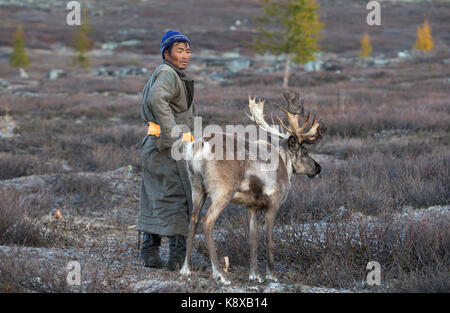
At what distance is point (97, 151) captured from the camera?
9.90 m

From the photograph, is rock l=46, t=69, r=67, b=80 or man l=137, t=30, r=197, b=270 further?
rock l=46, t=69, r=67, b=80

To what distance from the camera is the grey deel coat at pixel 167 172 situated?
4312mm

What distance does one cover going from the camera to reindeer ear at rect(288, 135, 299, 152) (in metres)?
4.41

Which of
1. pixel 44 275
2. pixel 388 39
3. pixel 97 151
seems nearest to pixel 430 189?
pixel 44 275

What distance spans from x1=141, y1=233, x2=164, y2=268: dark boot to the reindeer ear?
1.45m

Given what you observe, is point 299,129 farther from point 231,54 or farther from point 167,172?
point 231,54

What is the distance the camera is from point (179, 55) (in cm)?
445

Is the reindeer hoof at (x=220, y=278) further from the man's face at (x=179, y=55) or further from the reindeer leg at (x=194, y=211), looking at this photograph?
the man's face at (x=179, y=55)

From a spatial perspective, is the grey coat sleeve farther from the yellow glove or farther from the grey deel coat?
the yellow glove

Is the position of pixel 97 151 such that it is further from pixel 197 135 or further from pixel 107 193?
pixel 197 135

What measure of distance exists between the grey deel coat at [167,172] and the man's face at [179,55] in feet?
0.20

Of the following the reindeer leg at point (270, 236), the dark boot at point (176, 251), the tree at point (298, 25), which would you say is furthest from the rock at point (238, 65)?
the reindeer leg at point (270, 236)

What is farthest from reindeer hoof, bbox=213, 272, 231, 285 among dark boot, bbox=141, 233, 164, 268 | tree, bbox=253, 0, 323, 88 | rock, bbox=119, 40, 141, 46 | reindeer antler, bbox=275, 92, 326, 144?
rock, bbox=119, 40, 141, 46
